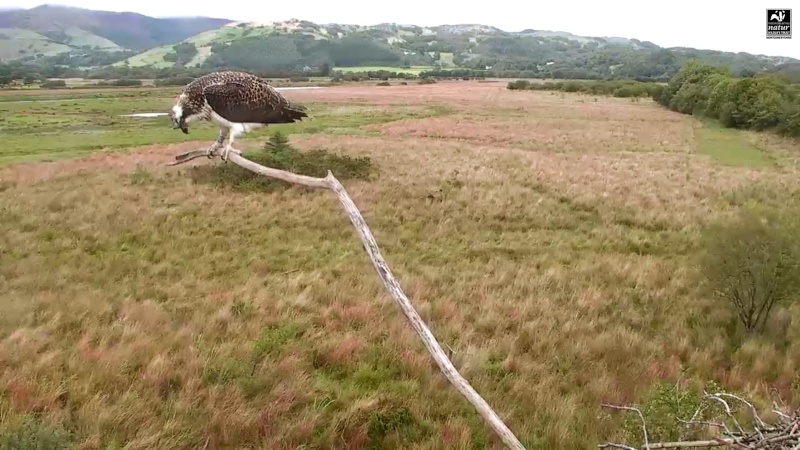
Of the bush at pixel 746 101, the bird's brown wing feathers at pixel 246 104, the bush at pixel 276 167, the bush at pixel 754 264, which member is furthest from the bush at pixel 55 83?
the bush at pixel 746 101

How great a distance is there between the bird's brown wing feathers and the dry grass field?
283cm

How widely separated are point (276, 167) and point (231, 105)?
12.9 meters

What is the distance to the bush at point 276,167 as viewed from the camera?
58.1 feet

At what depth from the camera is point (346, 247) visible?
13.0 metres

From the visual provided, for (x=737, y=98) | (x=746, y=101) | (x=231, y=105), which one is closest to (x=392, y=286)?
(x=231, y=105)

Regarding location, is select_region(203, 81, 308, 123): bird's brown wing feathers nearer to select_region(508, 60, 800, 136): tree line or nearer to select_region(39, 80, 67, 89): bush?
select_region(39, 80, 67, 89): bush

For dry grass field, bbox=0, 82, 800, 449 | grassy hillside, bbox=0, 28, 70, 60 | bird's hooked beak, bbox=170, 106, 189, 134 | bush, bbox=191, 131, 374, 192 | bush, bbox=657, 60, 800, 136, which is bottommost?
dry grass field, bbox=0, 82, 800, 449

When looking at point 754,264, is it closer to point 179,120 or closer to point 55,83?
point 179,120

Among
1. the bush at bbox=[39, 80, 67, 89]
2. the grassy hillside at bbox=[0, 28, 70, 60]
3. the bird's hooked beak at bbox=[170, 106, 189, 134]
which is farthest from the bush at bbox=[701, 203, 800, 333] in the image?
the grassy hillside at bbox=[0, 28, 70, 60]

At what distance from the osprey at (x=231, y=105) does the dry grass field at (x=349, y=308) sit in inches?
106

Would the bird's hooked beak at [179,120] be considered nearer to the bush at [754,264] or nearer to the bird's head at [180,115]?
the bird's head at [180,115]

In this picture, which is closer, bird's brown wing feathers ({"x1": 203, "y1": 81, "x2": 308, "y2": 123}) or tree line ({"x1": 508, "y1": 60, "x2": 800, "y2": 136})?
bird's brown wing feathers ({"x1": 203, "y1": 81, "x2": 308, "y2": 123})

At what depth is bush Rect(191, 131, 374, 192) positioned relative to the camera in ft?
58.1

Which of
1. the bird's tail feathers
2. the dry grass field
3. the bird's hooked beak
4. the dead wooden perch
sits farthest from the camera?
the dry grass field
